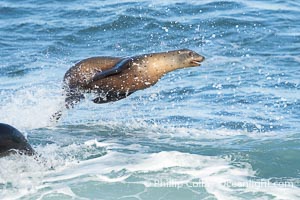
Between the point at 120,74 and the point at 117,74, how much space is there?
0.04m

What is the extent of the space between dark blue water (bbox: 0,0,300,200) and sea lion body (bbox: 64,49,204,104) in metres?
Result: 0.44

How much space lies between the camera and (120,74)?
1062 centimetres

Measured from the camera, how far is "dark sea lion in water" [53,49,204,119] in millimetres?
10625

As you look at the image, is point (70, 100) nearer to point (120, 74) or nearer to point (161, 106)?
point (120, 74)

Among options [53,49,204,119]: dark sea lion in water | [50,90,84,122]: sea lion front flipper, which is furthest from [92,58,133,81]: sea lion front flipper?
[50,90,84,122]: sea lion front flipper

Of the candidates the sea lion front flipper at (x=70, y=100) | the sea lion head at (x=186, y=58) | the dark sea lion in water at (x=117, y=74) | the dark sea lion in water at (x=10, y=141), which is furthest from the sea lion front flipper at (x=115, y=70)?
the dark sea lion in water at (x=10, y=141)

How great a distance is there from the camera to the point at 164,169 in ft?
29.1

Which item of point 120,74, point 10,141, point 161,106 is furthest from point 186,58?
point 10,141

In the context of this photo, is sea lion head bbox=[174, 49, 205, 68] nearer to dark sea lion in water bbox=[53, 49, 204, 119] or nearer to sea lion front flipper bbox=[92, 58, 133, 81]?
dark sea lion in water bbox=[53, 49, 204, 119]

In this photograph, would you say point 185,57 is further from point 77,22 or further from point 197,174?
point 77,22

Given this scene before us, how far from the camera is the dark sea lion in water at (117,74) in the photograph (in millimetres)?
10625

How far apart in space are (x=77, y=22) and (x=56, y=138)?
8.96m

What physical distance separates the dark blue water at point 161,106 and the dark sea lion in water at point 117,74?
0.41 meters

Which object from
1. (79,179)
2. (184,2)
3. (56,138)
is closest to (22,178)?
(79,179)
